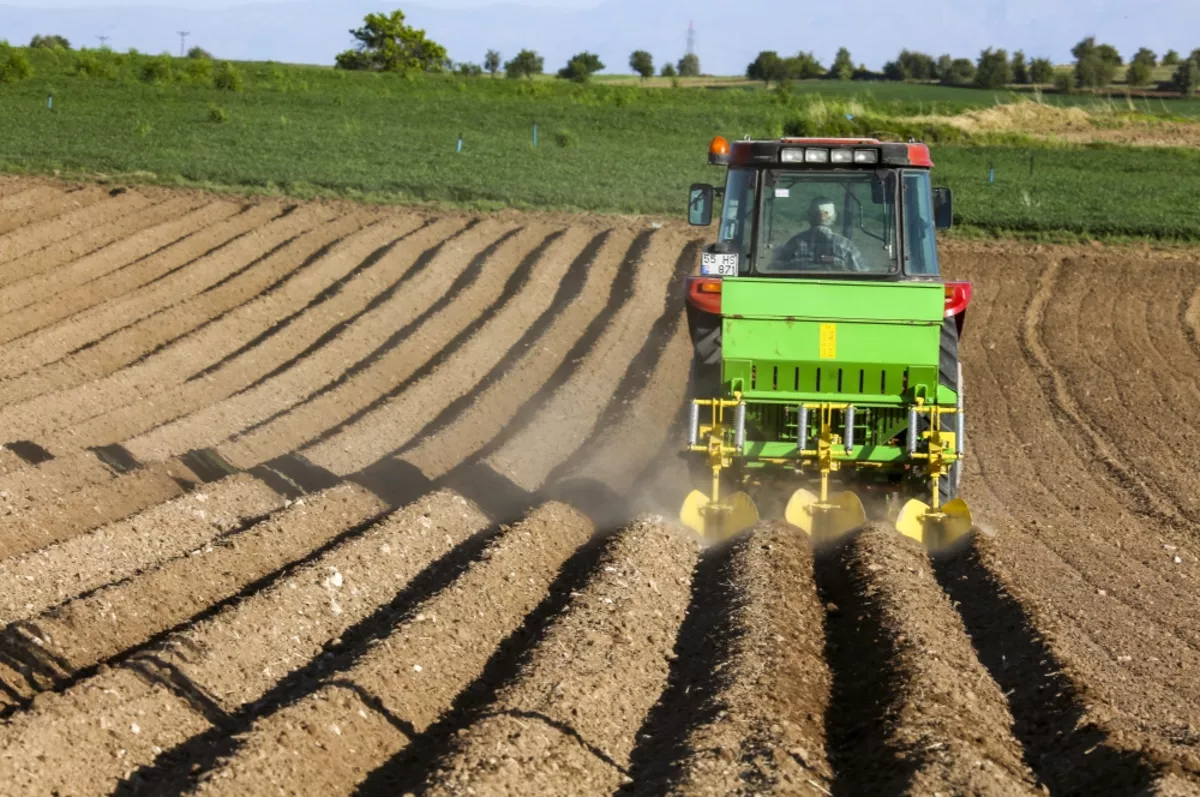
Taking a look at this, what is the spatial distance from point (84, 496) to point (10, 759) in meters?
4.11

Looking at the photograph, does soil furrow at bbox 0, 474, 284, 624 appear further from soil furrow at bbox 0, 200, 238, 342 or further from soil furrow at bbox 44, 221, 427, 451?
soil furrow at bbox 0, 200, 238, 342

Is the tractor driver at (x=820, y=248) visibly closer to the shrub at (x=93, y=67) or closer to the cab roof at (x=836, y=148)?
the cab roof at (x=836, y=148)

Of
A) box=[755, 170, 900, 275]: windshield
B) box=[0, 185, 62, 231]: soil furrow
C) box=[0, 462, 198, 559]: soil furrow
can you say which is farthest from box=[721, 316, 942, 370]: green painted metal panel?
box=[0, 185, 62, 231]: soil furrow

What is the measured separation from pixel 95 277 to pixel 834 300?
11.4 m

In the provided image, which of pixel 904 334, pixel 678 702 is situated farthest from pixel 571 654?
pixel 904 334

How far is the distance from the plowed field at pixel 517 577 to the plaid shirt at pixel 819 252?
5.45ft

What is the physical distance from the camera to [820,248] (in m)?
9.21

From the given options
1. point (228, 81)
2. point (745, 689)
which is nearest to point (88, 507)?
point (745, 689)

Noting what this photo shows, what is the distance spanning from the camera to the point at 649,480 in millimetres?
10375

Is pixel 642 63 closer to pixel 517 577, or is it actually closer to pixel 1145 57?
pixel 1145 57

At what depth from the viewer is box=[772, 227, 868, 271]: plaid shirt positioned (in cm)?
916

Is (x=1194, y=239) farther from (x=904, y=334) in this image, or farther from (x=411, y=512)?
(x=411, y=512)

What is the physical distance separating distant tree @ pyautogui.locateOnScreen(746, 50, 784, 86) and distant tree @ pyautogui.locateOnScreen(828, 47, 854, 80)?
546 cm

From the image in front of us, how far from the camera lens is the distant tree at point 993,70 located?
7394 centimetres
